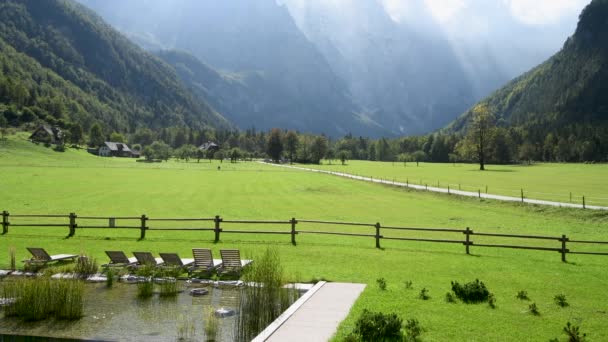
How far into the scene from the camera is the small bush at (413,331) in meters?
12.3

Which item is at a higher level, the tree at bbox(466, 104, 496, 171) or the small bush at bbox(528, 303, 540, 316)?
the tree at bbox(466, 104, 496, 171)

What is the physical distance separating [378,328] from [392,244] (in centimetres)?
1819

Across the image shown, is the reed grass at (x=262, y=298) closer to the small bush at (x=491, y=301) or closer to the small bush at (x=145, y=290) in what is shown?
the small bush at (x=145, y=290)

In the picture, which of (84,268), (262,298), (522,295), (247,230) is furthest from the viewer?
(247,230)

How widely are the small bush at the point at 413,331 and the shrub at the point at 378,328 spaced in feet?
0.69

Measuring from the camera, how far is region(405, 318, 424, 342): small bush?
12255 mm

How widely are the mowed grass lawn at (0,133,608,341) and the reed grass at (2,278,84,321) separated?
7.78 metres

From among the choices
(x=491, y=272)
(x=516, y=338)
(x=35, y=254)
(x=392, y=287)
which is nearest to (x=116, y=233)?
(x=35, y=254)

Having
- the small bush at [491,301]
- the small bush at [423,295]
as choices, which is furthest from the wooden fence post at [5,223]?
the small bush at [491,301]

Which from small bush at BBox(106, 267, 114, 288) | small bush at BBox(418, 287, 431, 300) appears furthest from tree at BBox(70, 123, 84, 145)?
small bush at BBox(418, 287, 431, 300)

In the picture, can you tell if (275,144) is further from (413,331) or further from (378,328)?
(378,328)

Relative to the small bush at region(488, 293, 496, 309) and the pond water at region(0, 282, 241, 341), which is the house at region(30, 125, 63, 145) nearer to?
the pond water at region(0, 282, 241, 341)

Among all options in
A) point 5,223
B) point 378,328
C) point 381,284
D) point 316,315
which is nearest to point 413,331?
point 378,328

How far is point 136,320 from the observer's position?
48.8 feet
